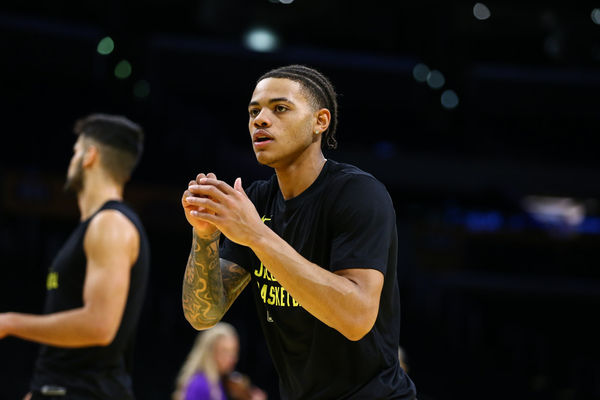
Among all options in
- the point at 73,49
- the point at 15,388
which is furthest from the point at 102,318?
the point at 73,49

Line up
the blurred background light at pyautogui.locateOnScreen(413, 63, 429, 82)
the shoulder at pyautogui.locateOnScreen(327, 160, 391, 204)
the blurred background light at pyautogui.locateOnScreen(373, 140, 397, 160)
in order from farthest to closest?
the blurred background light at pyautogui.locateOnScreen(373, 140, 397, 160) → the blurred background light at pyautogui.locateOnScreen(413, 63, 429, 82) → the shoulder at pyautogui.locateOnScreen(327, 160, 391, 204)

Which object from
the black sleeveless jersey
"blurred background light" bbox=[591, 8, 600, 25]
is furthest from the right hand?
"blurred background light" bbox=[591, 8, 600, 25]

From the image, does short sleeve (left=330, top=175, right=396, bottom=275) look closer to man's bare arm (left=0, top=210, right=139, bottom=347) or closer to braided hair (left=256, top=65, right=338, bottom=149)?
braided hair (left=256, top=65, right=338, bottom=149)

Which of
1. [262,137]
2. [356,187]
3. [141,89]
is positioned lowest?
[356,187]

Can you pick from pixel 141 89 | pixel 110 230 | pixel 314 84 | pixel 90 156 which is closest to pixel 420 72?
pixel 141 89

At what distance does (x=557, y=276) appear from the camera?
17.7m

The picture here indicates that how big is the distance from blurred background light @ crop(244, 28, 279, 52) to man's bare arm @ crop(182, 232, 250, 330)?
1472 cm

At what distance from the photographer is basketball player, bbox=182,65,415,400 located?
2.06 meters

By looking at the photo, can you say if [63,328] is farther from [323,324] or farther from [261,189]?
[323,324]

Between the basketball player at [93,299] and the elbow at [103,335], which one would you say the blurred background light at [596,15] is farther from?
the elbow at [103,335]

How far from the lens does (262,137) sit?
2.36 metres

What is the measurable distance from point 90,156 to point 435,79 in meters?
15.7

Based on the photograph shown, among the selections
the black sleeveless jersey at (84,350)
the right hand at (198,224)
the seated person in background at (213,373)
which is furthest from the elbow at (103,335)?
the seated person in background at (213,373)

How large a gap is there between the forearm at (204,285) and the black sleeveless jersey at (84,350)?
848 mm
